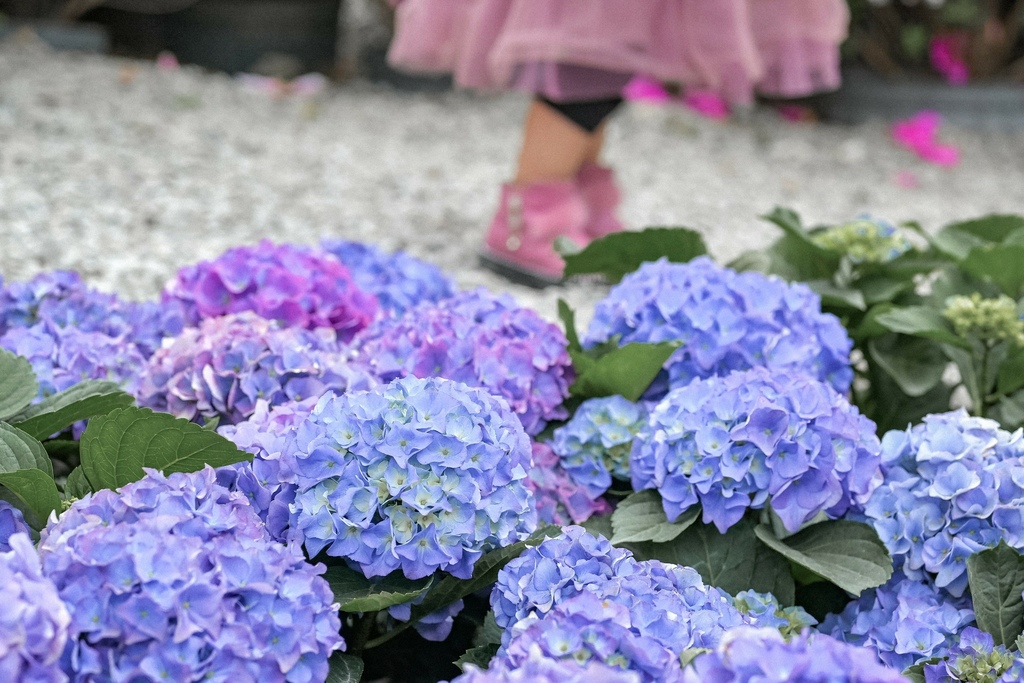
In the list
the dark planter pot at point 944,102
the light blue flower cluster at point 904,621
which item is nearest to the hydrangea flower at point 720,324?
the light blue flower cluster at point 904,621

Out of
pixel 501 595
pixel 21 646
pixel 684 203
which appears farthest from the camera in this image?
pixel 684 203

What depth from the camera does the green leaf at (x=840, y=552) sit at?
3.12 feet

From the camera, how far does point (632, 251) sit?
1.48 meters

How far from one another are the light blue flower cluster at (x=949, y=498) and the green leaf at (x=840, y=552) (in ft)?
0.08

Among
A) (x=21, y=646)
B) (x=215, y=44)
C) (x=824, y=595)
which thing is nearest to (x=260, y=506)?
(x=21, y=646)

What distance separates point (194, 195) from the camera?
249 cm

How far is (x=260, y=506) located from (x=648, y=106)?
353 cm

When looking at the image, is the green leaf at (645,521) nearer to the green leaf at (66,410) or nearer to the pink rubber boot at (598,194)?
the green leaf at (66,410)

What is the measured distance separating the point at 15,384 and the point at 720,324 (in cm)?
73

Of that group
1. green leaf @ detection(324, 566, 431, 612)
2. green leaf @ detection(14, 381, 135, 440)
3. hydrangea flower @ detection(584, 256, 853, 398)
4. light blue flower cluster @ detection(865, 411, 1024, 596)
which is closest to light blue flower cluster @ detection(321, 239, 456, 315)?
hydrangea flower @ detection(584, 256, 853, 398)

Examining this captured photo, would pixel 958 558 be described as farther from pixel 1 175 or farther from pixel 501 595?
pixel 1 175

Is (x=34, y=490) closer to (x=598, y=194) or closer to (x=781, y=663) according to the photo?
(x=781, y=663)

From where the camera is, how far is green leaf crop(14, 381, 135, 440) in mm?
993

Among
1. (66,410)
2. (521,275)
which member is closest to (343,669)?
(66,410)
